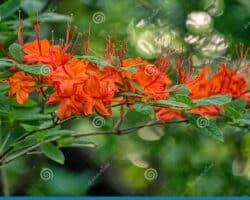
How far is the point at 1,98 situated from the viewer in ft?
5.06

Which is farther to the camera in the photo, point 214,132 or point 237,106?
point 237,106

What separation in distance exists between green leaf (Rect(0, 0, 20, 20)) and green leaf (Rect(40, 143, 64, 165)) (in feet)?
1.11

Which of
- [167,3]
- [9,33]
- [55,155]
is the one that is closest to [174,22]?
[167,3]

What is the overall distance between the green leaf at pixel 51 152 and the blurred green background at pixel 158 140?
44.2 inches

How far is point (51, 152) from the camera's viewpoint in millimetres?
1916

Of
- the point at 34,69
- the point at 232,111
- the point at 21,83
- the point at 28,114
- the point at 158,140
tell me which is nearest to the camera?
the point at 34,69

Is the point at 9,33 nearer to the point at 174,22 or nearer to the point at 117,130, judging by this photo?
the point at 117,130

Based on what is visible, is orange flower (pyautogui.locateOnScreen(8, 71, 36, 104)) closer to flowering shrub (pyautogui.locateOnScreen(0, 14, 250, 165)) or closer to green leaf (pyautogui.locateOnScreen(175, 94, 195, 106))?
flowering shrub (pyautogui.locateOnScreen(0, 14, 250, 165))

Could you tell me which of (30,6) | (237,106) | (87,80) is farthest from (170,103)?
(30,6)

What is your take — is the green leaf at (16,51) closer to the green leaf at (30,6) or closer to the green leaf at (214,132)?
the green leaf at (214,132)

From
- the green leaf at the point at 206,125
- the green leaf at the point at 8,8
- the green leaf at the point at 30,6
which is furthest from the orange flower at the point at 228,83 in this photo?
the green leaf at the point at 30,6

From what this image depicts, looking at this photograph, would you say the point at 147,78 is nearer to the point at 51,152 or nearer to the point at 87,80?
the point at 87,80

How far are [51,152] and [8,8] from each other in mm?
377

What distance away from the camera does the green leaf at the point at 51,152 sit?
6.26 ft
